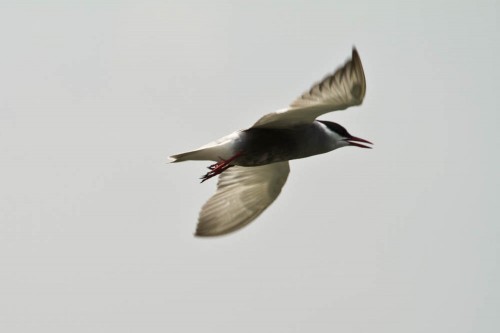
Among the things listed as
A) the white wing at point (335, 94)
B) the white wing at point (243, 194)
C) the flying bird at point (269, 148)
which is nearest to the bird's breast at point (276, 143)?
the flying bird at point (269, 148)

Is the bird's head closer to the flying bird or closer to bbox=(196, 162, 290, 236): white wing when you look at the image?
the flying bird

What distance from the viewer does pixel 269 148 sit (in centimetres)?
1422

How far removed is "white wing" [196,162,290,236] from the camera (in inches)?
617

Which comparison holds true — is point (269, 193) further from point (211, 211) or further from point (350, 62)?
point (350, 62)

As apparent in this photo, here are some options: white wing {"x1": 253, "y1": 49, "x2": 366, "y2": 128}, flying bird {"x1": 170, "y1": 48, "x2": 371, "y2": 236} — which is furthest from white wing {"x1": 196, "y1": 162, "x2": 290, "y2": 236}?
white wing {"x1": 253, "y1": 49, "x2": 366, "y2": 128}

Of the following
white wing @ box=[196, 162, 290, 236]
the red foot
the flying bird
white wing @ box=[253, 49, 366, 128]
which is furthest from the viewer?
white wing @ box=[196, 162, 290, 236]

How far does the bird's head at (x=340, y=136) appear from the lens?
14523 mm

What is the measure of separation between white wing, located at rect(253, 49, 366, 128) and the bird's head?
1.12 metres

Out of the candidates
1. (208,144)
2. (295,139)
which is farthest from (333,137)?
(208,144)

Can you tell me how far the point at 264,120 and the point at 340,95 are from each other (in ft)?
5.36

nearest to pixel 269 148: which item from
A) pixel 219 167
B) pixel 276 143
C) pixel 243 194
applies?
pixel 276 143

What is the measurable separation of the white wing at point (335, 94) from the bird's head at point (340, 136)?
44.2 inches

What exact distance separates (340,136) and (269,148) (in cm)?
116

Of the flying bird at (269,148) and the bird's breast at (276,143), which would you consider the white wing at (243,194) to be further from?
the bird's breast at (276,143)
